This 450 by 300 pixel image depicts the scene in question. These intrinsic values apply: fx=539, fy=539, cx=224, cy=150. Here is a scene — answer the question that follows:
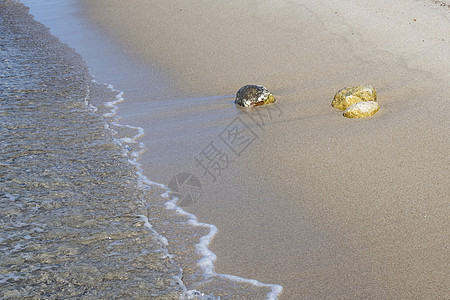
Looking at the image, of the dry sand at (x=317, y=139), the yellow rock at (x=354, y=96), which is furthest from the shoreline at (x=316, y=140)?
the yellow rock at (x=354, y=96)

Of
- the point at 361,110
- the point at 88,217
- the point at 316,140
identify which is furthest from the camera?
the point at 361,110

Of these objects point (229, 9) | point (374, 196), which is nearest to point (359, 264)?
point (374, 196)

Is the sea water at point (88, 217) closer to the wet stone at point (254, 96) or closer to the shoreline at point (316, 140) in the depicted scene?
the shoreline at point (316, 140)

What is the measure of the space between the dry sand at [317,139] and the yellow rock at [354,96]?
14 cm

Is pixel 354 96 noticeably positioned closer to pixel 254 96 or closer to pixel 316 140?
pixel 316 140

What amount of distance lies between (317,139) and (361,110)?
68 cm

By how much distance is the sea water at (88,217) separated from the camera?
3.27 m

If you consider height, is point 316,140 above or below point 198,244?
above

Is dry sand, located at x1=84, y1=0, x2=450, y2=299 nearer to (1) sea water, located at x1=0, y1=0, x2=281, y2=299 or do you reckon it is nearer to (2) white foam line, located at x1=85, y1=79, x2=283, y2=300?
(2) white foam line, located at x1=85, y1=79, x2=283, y2=300

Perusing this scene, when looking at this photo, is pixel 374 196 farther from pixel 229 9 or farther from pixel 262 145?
pixel 229 9

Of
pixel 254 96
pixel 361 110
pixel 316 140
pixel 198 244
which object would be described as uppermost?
pixel 361 110

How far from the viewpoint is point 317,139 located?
5.16 metres

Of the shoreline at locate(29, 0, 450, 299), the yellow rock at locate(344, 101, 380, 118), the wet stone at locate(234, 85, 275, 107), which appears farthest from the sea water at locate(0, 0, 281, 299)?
the yellow rock at locate(344, 101, 380, 118)

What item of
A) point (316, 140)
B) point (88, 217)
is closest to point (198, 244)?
point (88, 217)
